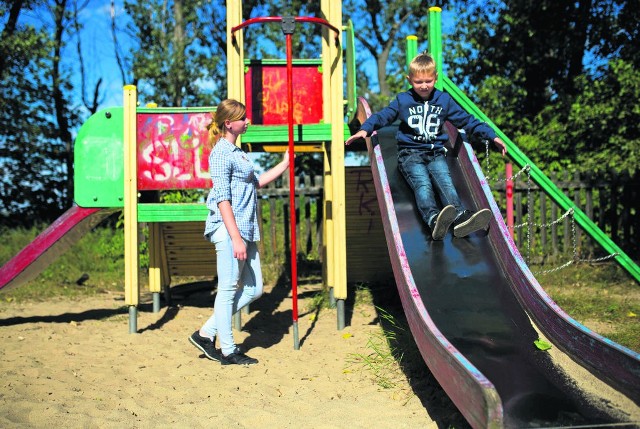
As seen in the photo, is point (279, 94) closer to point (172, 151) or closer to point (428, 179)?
point (172, 151)

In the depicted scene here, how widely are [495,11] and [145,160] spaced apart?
9180 millimetres

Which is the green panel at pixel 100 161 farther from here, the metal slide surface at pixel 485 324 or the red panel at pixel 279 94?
the metal slide surface at pixel 485 324

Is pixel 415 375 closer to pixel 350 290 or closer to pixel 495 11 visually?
pixel 350 290

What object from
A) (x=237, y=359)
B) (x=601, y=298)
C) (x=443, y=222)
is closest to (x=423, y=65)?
(x=443, y=222)

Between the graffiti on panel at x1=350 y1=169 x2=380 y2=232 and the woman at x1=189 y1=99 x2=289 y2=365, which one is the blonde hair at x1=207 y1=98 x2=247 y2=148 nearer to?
the woman at x1=189 y1=99 x2=289 y2=365

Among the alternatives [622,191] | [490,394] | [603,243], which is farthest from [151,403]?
[622,191]

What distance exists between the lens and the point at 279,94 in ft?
20.0

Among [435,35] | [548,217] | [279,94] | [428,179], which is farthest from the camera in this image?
[548,217]

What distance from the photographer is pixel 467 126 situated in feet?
17.4

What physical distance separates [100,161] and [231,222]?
2038 mm

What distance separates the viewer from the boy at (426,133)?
490 cm

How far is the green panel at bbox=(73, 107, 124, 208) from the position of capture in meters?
5.81

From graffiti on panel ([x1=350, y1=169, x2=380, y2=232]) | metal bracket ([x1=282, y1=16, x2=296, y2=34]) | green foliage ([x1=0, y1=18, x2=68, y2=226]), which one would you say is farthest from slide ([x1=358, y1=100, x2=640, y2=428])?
green foliage ([x1=0, y1=18, x2=68, y2=226])

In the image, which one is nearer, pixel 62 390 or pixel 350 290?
pixel 62 390
